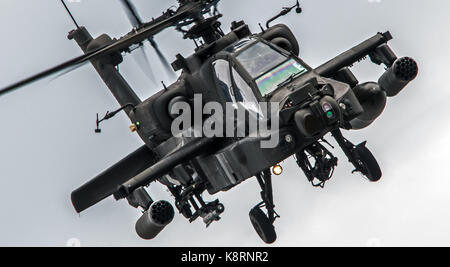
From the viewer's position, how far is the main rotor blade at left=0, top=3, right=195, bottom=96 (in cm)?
1992

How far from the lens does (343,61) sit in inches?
949

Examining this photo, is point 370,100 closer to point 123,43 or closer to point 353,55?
point 353,55

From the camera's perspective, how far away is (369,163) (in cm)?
2338

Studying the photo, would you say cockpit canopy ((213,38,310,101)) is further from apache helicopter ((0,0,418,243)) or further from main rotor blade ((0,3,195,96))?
main rotor blade ((0,3,195,96))

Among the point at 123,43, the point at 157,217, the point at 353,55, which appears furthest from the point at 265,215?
the point at 123,43

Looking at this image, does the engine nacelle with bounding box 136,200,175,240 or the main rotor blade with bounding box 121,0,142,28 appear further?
the main rotor blade with bounding box 121,0,142,28

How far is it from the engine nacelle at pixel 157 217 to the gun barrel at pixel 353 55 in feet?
17.4

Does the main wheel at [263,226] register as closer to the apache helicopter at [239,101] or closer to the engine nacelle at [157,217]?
the apache helicopter at [239,101]

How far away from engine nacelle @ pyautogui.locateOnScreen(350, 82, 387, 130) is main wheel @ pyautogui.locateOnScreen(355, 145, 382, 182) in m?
0.85

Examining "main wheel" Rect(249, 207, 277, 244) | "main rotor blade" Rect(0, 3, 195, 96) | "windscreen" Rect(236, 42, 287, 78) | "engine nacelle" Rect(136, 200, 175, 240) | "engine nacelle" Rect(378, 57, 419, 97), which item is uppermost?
"main rotor blade" Rect(0, 3, 195, 96)

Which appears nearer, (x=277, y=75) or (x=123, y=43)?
(x=277, y=75)

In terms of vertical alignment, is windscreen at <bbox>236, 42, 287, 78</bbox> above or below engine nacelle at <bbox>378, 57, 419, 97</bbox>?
above

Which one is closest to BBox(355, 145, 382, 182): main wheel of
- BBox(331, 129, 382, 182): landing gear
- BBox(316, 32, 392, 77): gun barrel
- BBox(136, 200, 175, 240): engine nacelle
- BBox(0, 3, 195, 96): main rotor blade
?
BBox(331, 129, 382, 182): landing gear

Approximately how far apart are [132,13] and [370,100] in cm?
683
